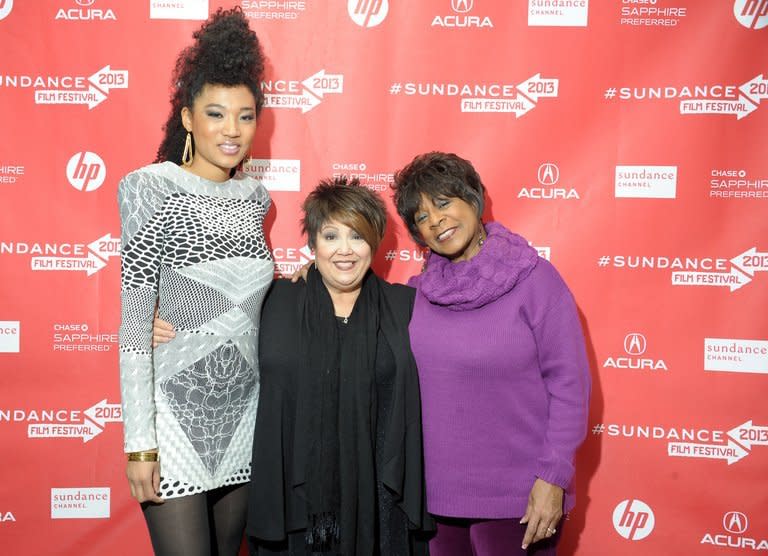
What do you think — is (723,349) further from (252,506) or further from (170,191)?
(170,191)

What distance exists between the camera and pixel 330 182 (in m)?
2.12

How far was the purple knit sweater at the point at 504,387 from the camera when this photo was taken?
1865mm

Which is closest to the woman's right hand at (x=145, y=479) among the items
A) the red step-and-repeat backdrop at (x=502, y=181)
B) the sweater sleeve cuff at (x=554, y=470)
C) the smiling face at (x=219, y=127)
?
the smiling face at (x=219, y=127)

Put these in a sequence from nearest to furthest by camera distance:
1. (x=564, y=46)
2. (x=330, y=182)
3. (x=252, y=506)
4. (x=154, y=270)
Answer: (x=154, y=270) < (x=252, y=506) < (x=330, y=182) < (x=564, y=46)

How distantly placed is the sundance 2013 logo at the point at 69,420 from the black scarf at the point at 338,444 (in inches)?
47.4

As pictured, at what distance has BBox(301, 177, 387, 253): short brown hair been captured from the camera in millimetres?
Answer: 1954

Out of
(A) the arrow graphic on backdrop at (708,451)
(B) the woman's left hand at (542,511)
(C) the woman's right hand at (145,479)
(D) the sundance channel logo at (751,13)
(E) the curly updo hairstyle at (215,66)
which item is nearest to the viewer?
(C) the woman's right hand at (145,479)

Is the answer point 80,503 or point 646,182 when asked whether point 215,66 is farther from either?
point 80,503

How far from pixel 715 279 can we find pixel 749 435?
28.0 inches

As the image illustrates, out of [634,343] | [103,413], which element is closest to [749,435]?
[634,343]

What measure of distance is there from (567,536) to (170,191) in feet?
7.44

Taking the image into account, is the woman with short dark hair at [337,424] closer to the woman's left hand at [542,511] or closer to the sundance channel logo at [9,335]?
the woman's left hand at [542,511]

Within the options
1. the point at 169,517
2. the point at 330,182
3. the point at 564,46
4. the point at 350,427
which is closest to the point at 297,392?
the point at 350,427

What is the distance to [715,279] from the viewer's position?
8.58ft
